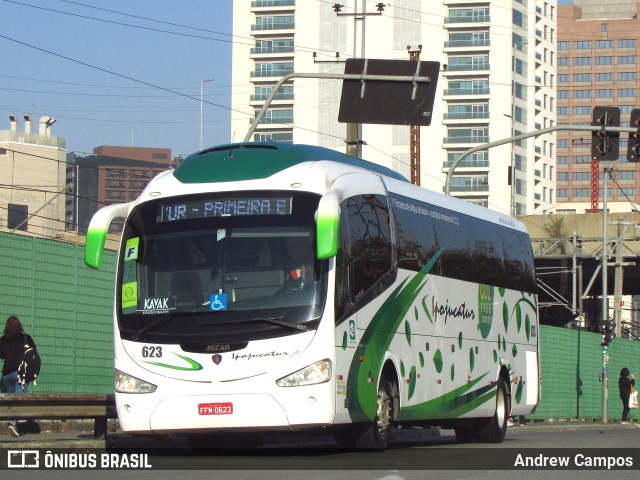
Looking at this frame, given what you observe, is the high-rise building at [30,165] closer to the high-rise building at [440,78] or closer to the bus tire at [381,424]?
the high-rise building at [440,78]

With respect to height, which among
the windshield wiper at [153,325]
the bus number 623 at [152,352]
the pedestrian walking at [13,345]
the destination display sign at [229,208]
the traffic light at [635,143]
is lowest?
the pedestrian walking at [13,345]

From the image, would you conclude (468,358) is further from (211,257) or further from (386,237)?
(211,257)

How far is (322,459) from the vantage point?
14.6 meters

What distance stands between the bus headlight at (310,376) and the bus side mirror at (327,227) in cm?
116

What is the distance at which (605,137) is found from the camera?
2802 centimetres

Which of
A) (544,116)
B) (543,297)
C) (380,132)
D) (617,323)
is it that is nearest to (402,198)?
(617,323)

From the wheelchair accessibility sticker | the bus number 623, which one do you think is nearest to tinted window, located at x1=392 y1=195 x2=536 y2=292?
the wheelchair accessibility sticker

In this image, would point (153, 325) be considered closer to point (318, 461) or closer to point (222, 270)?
Answer: point (222, 270)

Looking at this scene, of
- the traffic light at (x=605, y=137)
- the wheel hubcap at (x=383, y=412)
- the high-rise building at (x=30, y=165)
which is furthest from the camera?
the high-rise building at (x=30, y=165)

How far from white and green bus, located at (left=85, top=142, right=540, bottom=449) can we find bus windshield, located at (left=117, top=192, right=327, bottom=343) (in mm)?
14

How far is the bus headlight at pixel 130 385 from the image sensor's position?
14.4 metres

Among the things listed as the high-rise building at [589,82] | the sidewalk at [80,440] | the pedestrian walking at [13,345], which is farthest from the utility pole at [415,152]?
the high-rise building at [589,82]

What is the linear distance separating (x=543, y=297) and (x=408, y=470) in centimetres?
6363

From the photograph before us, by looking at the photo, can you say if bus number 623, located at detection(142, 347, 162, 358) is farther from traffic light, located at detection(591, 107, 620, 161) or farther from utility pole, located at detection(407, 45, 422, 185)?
utility pole, located at detection(407, 45, 422, 185)
